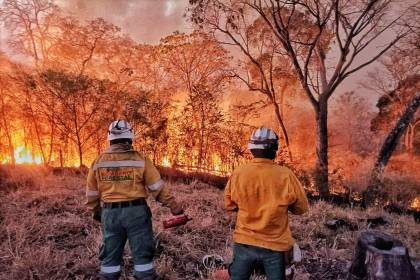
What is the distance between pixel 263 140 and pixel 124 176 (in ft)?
5.27

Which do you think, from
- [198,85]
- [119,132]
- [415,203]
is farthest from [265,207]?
[198,85]

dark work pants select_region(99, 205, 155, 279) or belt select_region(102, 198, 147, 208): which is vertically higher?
belt select_region(102, 198, 147, 208)

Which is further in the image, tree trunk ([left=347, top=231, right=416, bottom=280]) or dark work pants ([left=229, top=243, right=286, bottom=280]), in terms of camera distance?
tree trunk ([left=347, top=231, right=416, bottom=280])

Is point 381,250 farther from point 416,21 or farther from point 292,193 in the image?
point 416,21

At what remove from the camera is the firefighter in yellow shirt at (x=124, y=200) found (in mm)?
4098

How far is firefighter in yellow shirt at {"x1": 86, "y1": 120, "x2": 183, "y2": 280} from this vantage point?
13.4 feet

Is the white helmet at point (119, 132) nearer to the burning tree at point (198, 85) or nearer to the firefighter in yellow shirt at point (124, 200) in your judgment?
the firefighter in yellow shirt at point (124, 200)

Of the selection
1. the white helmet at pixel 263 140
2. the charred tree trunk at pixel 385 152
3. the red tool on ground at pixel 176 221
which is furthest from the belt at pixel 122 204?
the charred tree trunk at pixel 385 152

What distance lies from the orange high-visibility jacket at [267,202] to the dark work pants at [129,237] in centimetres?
116

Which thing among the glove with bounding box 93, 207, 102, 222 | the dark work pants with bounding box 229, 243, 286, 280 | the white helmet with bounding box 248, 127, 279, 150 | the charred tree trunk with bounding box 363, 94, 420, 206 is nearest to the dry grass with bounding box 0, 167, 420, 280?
the glove with bounding box 93, 207, 102, 222

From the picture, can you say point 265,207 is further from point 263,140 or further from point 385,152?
point 385,152

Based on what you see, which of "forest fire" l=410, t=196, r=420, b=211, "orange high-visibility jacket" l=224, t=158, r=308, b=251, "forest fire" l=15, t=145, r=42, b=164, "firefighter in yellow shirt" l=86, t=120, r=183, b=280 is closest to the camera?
"orange high-visibility jacket" l=224, t=158, r=308, b=251

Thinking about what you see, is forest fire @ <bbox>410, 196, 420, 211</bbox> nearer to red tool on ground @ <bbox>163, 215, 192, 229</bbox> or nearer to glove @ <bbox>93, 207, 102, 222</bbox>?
red tool on ground @ <bbox>163, 215, 192, 229</bbox>

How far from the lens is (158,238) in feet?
20.5
